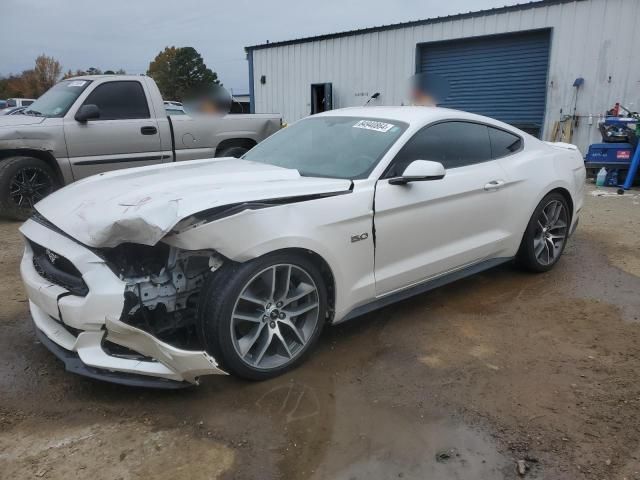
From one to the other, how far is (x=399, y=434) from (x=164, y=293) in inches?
55.2

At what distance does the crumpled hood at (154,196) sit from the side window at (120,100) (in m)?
4.01

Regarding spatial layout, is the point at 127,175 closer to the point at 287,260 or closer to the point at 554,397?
the point at 287,260

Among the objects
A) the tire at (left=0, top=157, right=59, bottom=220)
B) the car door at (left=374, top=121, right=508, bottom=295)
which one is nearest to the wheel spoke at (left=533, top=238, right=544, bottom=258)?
the car door at (left=374, top=121, right=508, bottom=295)

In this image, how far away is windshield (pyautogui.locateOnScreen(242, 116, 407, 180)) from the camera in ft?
11.8

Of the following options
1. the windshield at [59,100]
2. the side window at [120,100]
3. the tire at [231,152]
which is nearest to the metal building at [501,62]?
the tire at [231,152]

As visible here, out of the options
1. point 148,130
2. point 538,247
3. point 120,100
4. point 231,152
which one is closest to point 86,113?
point 120,100

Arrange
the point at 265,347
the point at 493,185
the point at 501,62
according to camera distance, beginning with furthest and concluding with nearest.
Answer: the point at 501,62, the point at 493,185, the point at 265,347

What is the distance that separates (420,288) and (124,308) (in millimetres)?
2038

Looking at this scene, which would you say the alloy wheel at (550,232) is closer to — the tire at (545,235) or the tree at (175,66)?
the tire at (545,235)

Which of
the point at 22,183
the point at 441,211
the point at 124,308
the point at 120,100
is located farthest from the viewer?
the point at 120,100

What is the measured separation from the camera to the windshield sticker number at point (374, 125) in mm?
3820

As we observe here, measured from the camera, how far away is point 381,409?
2816 mm

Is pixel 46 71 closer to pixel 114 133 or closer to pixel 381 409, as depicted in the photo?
pixel 114 133

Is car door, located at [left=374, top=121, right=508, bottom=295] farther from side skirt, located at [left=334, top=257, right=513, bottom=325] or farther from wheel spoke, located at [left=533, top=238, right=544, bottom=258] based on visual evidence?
wheel spoke, located at [left=533, top=238, right=544, bottom=258]
